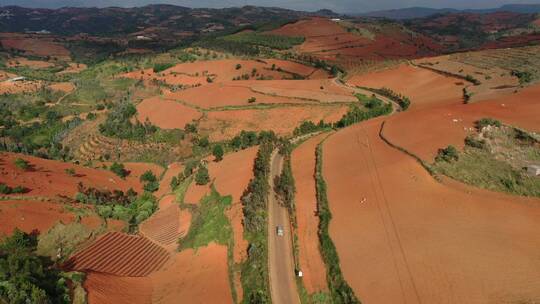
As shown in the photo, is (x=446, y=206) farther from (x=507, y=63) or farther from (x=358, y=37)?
(x=358, y=37)

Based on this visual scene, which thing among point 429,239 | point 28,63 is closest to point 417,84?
point 429,239

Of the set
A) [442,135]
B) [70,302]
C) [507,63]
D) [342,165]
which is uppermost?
[507,63]

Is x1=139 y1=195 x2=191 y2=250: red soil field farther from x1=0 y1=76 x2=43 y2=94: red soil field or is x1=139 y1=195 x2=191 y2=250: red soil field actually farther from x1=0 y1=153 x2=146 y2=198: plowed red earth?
x1=0 y1=76 x2=43 y2=94: red soil field

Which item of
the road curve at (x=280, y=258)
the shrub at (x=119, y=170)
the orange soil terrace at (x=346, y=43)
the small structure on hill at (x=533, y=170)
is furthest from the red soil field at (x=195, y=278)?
the orange soil terrace at (x=346, y=43)

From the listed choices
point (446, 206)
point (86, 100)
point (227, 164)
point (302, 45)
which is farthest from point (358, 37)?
point (446, 206)

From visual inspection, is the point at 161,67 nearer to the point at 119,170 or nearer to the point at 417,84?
the point at 119,170

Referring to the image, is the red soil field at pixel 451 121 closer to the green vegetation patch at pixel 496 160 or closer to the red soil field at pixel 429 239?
the green vegetation patch at pixel 496 160

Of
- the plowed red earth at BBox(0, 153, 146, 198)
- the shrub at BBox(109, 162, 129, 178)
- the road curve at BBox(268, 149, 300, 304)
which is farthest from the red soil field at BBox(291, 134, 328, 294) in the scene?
the shrub at BBox(109, 162, 129, 178)

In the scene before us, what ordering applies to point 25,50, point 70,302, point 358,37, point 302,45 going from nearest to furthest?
point 70,302, point 302,45, point 358,37, point 25,50
